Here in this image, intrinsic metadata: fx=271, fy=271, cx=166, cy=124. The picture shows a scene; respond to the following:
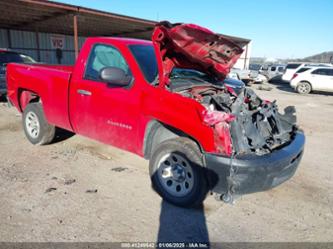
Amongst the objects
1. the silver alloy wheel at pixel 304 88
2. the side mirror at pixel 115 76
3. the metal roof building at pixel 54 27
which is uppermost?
the metal roof building at pixel 54 27

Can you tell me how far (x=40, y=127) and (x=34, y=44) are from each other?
21496 millimetres

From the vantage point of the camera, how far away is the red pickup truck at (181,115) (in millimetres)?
2889

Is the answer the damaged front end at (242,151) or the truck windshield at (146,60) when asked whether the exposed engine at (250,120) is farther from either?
the truck windshield at (146,60)

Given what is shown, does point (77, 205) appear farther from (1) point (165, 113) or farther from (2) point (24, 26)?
(2) point (24, 26)

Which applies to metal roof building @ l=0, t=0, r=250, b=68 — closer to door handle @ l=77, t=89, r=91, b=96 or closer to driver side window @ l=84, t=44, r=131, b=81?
driver side window @ l=84, t=44, r=131, b=81

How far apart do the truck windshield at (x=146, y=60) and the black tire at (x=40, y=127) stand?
230 cm

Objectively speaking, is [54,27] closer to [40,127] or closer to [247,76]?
[247,76]

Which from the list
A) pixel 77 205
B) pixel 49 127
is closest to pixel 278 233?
pixel 77 205

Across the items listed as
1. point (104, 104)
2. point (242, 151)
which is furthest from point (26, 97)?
point (242, 151)

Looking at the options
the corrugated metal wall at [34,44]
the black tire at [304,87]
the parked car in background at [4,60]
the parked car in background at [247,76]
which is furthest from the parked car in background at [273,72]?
the parked car in background at [4,60]

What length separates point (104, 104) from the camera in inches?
148

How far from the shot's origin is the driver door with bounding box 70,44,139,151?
3555 millimetres

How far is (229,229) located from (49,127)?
3661 mm

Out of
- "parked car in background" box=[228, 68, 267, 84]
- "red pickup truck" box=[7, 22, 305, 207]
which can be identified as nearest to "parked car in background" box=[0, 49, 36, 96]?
"red pickup truck" box=[7, 22, 305, 207]
